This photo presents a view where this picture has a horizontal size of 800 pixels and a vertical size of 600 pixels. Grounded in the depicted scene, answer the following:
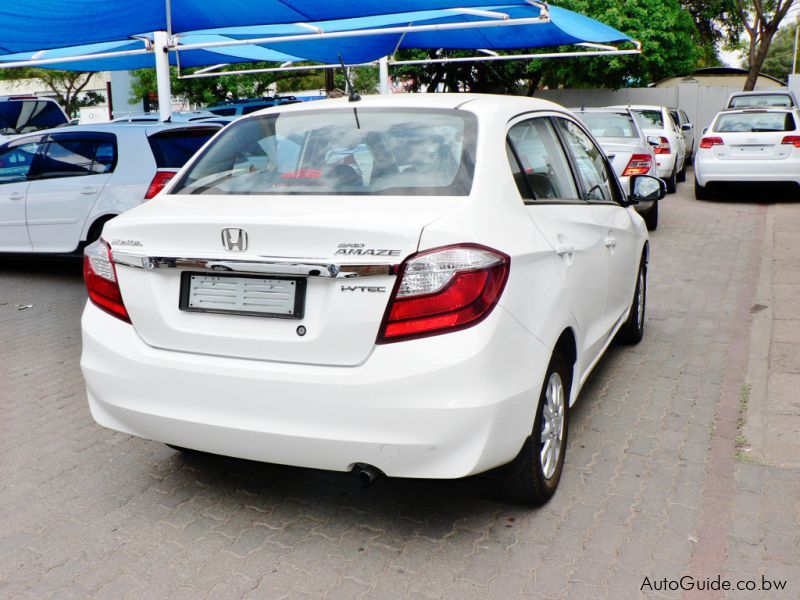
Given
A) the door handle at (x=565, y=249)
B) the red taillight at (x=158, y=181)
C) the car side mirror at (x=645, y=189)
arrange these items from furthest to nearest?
the red taillight at (x=158, y=181), the car side mirror at (x=645, y=189), the door handle at (x=565, y=249)

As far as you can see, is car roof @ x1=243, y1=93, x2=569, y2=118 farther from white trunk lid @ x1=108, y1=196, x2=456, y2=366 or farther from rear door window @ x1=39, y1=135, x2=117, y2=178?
rear door window @ x1=39, y1=135, x2=117, y2=178

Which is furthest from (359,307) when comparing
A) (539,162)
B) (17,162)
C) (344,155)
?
(17,162)

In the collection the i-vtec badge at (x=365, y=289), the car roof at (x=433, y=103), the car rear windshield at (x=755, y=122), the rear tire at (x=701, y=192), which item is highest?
the car roof at (x=433, y=103)

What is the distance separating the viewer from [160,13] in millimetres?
8258

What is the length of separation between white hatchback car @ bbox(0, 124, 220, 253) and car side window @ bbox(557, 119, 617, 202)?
4447 mm

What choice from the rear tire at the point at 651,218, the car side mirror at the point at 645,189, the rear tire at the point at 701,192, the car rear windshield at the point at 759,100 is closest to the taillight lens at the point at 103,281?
the car side mirror at the point at 645,189

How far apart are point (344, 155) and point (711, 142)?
11872 mm

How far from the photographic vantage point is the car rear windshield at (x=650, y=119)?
15766mm

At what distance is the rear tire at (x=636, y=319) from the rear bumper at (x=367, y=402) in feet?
9.26

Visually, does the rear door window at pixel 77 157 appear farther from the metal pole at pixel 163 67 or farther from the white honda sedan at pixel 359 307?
the white honda sedan at pixel 359 307

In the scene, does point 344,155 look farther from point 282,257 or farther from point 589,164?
point 589,164

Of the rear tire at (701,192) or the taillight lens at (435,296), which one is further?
the rear tire at (701,192)

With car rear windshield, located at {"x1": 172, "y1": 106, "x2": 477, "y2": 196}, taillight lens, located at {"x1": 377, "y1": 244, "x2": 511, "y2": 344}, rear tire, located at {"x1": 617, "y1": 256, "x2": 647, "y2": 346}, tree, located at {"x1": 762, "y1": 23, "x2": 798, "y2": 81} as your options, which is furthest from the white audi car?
tree, located at {"x1": 762, "y1": 23, "x2": 798, "y2": 81}

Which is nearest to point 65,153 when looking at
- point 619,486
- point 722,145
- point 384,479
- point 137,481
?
point 137,481
